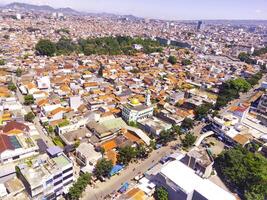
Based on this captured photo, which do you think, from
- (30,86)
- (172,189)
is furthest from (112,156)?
(30,86)

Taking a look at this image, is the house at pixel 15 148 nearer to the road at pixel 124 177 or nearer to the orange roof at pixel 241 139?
the road at pixel 124 177

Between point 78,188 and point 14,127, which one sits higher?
point 14,127

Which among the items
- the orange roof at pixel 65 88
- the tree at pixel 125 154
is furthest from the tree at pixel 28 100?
the tree at pixel 125 154

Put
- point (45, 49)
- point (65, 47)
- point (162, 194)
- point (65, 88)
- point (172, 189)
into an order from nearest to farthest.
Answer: point (172, 189), point (162, 194), point (65, 88), point (45, 49), point (65, 47)

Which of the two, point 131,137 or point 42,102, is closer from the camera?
point 131,137

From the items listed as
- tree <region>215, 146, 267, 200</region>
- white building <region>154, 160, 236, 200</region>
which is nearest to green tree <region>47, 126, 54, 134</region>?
white building <region>154, 160, 236, 200</region>

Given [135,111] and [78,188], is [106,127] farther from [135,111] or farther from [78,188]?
[78,188]

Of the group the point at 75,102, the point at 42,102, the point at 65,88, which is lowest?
the point at 65,88
